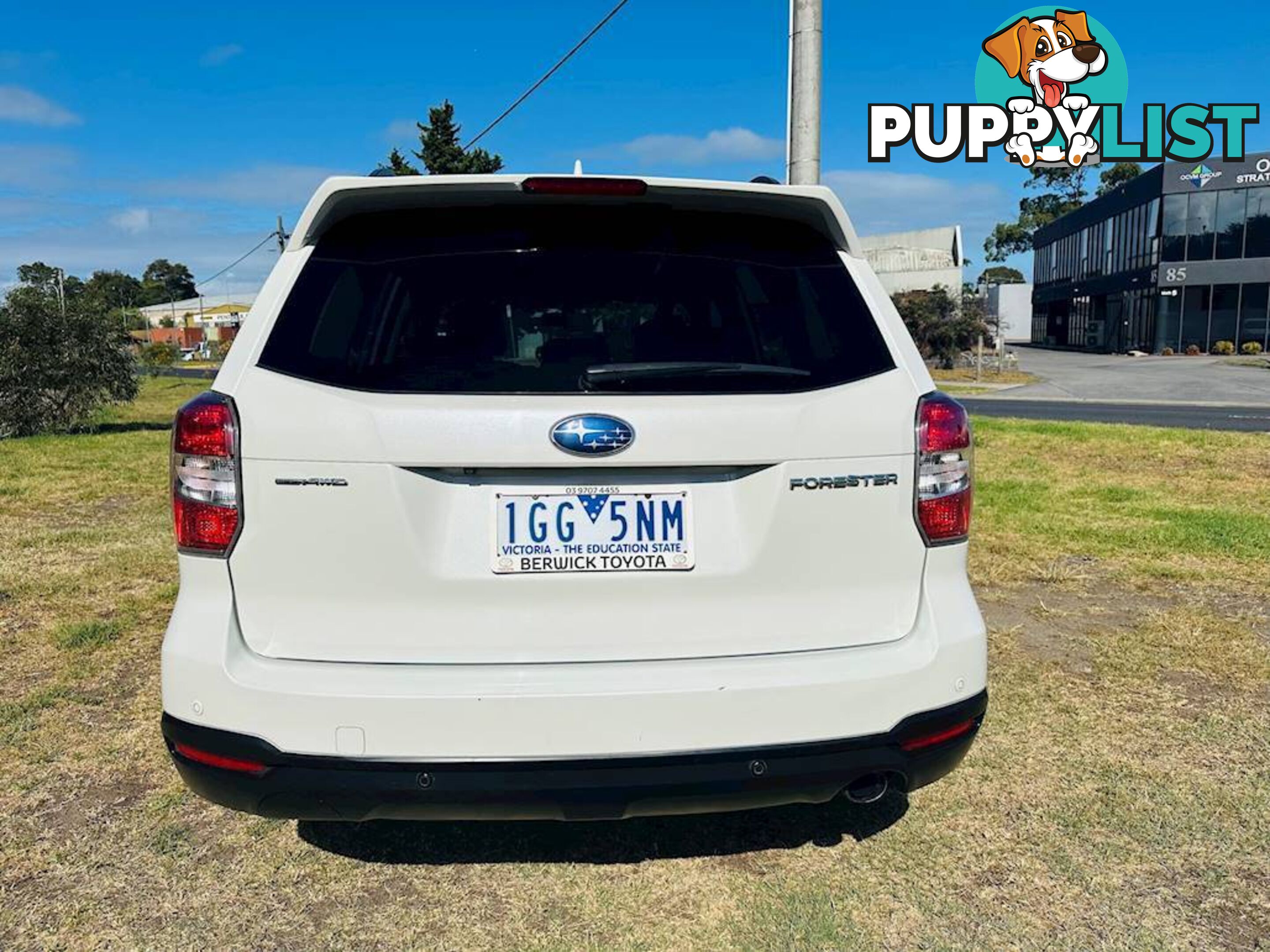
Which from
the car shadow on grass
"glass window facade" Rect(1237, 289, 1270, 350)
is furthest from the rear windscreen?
"glass window facade" Rect(1237, 289, 1270, 350)

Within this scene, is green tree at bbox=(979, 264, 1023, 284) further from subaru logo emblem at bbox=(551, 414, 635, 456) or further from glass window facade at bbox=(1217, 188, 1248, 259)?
subaru logo emblem at bbox=(551, 414, 635, 456)

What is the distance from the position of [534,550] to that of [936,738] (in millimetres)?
1042

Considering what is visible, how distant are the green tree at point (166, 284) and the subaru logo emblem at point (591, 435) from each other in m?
143

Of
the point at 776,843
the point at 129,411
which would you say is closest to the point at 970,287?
the point at 129,411

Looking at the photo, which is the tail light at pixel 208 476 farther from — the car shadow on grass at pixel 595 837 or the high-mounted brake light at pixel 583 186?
the car shadow on grass at pixel 595 837

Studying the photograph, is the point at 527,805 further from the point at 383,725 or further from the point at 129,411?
the point at 129,411

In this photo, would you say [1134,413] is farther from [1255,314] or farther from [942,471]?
[1255,314]

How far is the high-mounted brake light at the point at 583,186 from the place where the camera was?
7.61 ft

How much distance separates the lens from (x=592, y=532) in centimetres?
216

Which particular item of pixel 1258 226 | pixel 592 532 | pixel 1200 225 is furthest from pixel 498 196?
pixel 1200 225

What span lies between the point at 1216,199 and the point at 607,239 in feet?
158

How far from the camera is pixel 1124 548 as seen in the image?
250 inches

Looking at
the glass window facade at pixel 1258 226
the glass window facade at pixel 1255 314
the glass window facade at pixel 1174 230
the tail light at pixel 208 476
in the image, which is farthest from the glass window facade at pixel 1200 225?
the tail light at pixel 208 476

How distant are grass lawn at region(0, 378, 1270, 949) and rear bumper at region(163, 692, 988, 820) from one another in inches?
18.4
